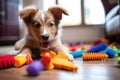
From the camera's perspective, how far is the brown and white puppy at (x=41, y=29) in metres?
1.43

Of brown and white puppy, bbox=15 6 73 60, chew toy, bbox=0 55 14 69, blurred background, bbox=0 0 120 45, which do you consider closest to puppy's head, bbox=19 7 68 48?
brown and white puppy, bbox=15 6 73 60

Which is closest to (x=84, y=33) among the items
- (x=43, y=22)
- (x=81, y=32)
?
(x=81, y=32)

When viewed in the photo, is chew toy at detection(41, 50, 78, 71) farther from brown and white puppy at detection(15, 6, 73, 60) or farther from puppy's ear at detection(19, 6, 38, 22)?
puppy's ear at detection(19, 6, 38, 22)

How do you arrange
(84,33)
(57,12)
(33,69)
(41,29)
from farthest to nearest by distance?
(84,33) → (57,12) → (41,29) → (33,69)

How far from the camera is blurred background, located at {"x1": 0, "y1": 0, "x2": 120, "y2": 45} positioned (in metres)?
3.92

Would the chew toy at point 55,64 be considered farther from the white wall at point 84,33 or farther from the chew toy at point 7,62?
the white wall at point 84,33

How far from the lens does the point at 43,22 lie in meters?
1.44

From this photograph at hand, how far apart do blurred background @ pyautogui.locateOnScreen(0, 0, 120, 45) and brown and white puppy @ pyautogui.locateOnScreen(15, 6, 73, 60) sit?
243cm

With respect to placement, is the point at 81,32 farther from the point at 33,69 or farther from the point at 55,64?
the point at 33,69

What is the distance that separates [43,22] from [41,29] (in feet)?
0.18

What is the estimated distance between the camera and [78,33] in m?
4.36

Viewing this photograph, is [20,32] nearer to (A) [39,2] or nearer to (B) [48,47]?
(A) [39,2]

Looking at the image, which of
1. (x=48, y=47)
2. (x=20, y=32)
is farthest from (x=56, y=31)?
(x=20, y=32)

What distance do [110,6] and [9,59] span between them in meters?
2.96
